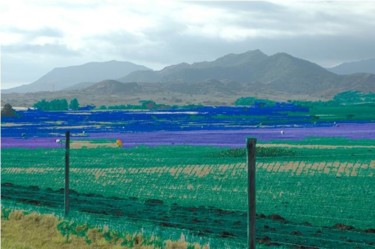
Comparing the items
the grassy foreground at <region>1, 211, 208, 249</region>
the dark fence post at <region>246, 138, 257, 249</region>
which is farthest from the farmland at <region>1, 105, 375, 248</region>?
the dark fence post at <region>246, 138, 257, 249</region>

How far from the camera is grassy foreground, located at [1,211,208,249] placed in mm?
12672

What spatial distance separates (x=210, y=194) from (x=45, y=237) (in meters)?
10.7

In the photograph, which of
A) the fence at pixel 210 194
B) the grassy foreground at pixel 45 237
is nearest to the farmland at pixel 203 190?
the fence at pixel 210 194

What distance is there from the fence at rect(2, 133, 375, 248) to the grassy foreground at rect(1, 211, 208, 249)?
0.73 m

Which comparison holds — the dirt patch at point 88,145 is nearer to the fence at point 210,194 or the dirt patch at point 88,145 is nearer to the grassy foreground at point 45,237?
the fence at point 210,194

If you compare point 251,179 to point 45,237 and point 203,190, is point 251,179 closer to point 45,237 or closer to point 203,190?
point 45,237

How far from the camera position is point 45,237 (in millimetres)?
13883

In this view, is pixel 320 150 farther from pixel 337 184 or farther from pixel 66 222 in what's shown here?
pixel 66 222

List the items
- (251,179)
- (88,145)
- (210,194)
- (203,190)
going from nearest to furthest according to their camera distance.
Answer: (251,179) → (210,194) → (203,190) → (88,145)

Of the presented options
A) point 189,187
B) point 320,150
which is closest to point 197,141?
point 320,150

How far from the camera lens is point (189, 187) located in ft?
84.7

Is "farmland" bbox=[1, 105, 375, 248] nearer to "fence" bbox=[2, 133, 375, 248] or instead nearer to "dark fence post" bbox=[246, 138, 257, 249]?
"fence" bbox=[2, 133, 375, 248]

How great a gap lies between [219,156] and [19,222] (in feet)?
81.6

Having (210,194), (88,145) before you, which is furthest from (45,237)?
(88,145)
